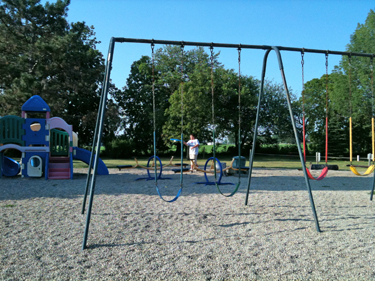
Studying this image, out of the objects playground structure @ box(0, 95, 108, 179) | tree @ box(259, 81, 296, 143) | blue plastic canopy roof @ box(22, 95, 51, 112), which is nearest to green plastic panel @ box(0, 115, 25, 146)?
playground structure @ box(0, 95, 108, 179)

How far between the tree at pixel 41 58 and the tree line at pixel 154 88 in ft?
0.23

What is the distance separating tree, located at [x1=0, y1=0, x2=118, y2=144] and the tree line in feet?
0.23

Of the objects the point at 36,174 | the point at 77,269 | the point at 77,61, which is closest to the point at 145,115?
the point at 77,61

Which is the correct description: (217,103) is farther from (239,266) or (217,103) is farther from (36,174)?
(239,266)

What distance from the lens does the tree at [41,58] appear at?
21.6 m

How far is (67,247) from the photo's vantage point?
3.59 m

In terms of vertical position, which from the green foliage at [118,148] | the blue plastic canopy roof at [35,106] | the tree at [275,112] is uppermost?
the tree at [275,112]

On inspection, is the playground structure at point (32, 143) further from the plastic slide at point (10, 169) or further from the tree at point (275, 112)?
the tree at point (275, 112)

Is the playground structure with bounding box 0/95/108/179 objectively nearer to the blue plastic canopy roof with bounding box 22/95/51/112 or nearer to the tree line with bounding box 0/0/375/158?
the blue plastic canopy roof with bounding box 22/95/51/112

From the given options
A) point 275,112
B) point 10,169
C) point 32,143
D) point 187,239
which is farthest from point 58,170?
point 275,112

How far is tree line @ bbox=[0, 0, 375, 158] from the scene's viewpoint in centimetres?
2261

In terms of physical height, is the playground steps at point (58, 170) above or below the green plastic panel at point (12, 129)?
below

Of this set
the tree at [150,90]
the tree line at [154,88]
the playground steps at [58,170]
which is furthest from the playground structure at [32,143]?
the tree at [150,90]

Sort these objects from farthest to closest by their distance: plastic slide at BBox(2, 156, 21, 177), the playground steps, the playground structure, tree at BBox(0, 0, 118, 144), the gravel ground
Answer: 1. tree at BBox(0, 0, 118, 144)
2. plastic slide at BBox(2, 156, 21, 177)
3. the playground steps
4. the playground structure
5. the gravel ground
